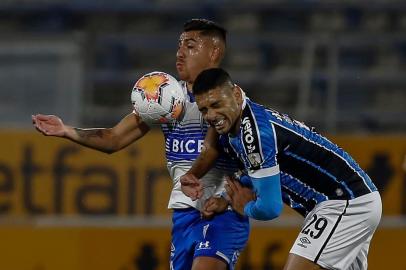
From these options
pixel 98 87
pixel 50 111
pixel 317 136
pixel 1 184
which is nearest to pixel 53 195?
pixel 1 184

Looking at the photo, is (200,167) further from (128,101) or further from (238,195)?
(128,101)

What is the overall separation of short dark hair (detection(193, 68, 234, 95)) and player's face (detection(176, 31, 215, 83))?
694 mm

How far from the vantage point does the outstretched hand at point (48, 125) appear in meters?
5.82

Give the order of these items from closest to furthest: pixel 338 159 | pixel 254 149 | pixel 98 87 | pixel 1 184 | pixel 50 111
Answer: pixel 254 149 < pixel 338 159 < pixel 1 184 < pixel 50 111 < pixel 98 87

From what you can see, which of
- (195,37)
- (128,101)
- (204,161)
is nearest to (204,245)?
(204,161)

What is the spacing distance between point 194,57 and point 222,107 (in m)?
0.90

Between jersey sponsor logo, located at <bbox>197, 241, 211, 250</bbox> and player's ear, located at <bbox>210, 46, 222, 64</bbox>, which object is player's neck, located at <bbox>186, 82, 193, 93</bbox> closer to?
player's ear, located at <bbox>210, 46, 222, 64</bbox>

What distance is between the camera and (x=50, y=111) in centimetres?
1016

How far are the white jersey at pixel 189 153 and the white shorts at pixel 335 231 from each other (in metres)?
0.61

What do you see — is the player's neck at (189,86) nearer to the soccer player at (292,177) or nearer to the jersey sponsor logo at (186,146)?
the jersey sponsor logo at (186,146)

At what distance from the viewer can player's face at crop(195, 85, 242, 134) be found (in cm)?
511

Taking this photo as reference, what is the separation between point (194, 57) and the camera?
5.94 m

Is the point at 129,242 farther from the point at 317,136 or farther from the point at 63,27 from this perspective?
the point at 63,27

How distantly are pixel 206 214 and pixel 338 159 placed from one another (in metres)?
0.81
